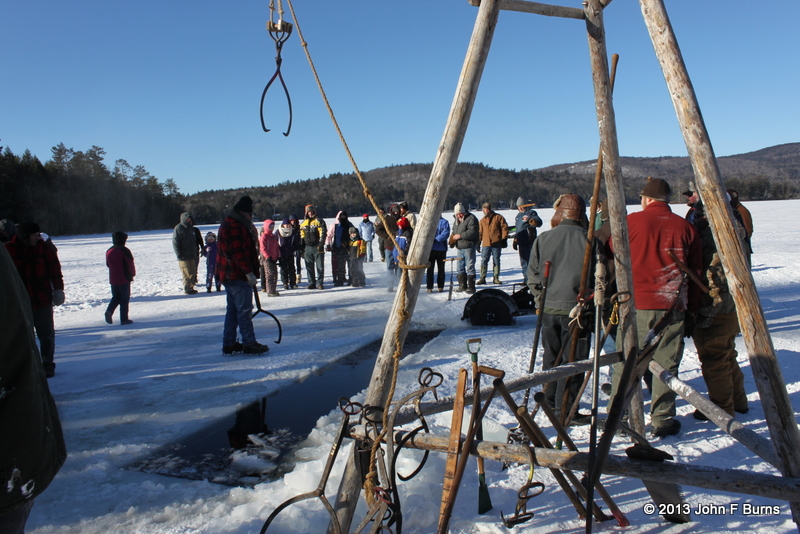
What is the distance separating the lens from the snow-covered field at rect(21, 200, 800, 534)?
286cm

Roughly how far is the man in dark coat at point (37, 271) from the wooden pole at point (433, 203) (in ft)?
16.1

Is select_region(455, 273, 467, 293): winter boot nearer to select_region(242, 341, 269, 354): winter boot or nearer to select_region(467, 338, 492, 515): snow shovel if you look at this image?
select_region(242, 341, 269, 354): winter boot

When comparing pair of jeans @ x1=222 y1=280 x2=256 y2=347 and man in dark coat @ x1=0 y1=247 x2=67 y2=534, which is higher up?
man in dark coat @ x1=0 y1=247 x2=67 y2=534

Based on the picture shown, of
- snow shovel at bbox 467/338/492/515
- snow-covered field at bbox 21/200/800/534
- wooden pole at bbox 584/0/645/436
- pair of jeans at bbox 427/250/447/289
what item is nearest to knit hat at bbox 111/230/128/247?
snow-covered field at bbox 21/200/800/534

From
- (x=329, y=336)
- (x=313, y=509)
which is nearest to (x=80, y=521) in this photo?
(x=313, y=509)

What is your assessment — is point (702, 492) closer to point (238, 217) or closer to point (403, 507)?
point (403, 507)

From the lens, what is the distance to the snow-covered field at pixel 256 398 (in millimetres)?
2863

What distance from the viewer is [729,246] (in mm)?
2146

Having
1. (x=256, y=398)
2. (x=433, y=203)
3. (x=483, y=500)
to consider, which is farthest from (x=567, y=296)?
(x=256, y=398)

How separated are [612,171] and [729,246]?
3.80 ft

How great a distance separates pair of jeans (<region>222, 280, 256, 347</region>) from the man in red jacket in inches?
169

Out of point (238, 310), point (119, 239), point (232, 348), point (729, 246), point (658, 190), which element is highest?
point (658, 190)

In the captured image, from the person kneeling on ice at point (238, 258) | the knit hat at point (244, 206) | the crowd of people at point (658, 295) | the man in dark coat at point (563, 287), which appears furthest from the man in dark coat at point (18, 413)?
the knit hat at point (244, 206)

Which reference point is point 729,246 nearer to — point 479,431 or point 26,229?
point 479,431
